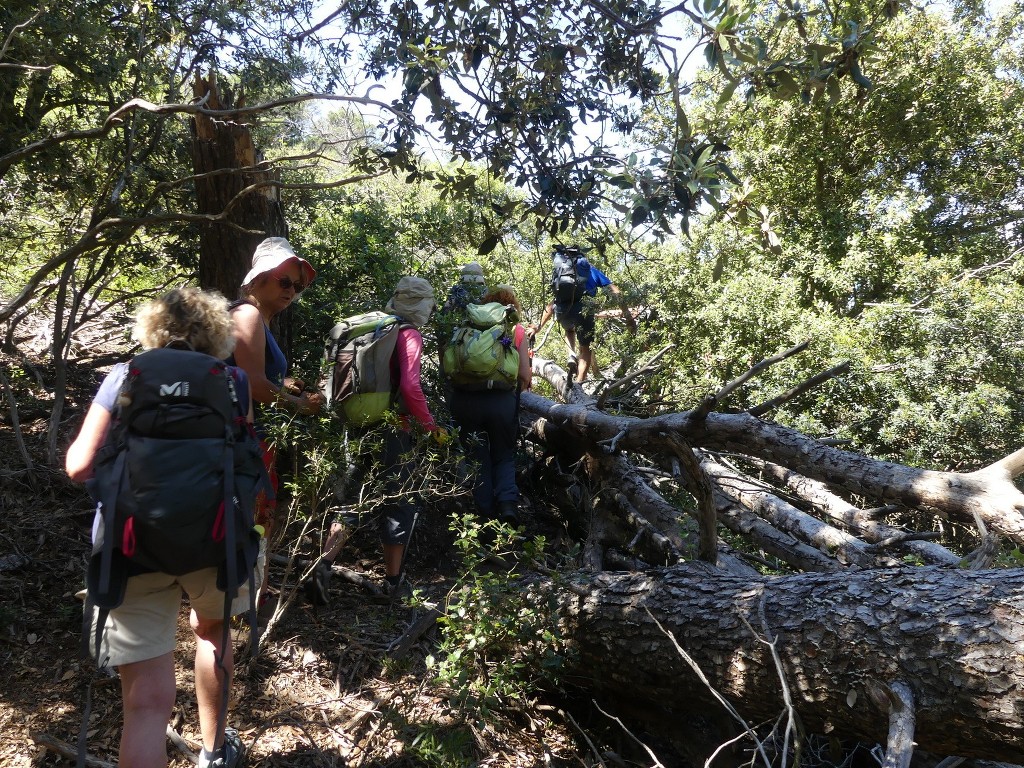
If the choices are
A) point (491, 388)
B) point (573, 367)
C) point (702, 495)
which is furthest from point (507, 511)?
point (573, 367)

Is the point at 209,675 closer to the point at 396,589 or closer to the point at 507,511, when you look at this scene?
the point at 396,589

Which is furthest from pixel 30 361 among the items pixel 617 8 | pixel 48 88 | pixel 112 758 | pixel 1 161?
pixel 617 8

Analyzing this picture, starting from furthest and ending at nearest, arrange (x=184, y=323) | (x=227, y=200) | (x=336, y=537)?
1. (x=227, y=200)
2. (x=336, y=537)
3. (x=184, y=323)

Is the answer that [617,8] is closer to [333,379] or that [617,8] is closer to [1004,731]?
[333,379]

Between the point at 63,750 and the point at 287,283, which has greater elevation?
the point at 287,283

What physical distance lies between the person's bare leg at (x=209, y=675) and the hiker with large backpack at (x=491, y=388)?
2.31 metres

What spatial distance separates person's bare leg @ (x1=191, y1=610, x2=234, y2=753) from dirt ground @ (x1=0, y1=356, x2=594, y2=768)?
332mm

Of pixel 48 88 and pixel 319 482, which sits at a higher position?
pixel 48 88

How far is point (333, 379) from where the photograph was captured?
360 cm

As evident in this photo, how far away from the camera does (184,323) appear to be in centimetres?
225

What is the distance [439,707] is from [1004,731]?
214cm

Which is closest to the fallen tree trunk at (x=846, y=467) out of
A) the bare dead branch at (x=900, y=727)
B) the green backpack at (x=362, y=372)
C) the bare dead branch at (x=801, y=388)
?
the bare dead branch at (x=801, y=388)

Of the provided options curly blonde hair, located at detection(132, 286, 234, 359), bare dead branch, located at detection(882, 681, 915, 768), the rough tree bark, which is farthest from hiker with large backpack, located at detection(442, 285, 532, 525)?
bare dead branch, located at detection(882, 681, 915, 768)

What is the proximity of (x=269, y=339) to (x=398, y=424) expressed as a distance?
77 centimetres
